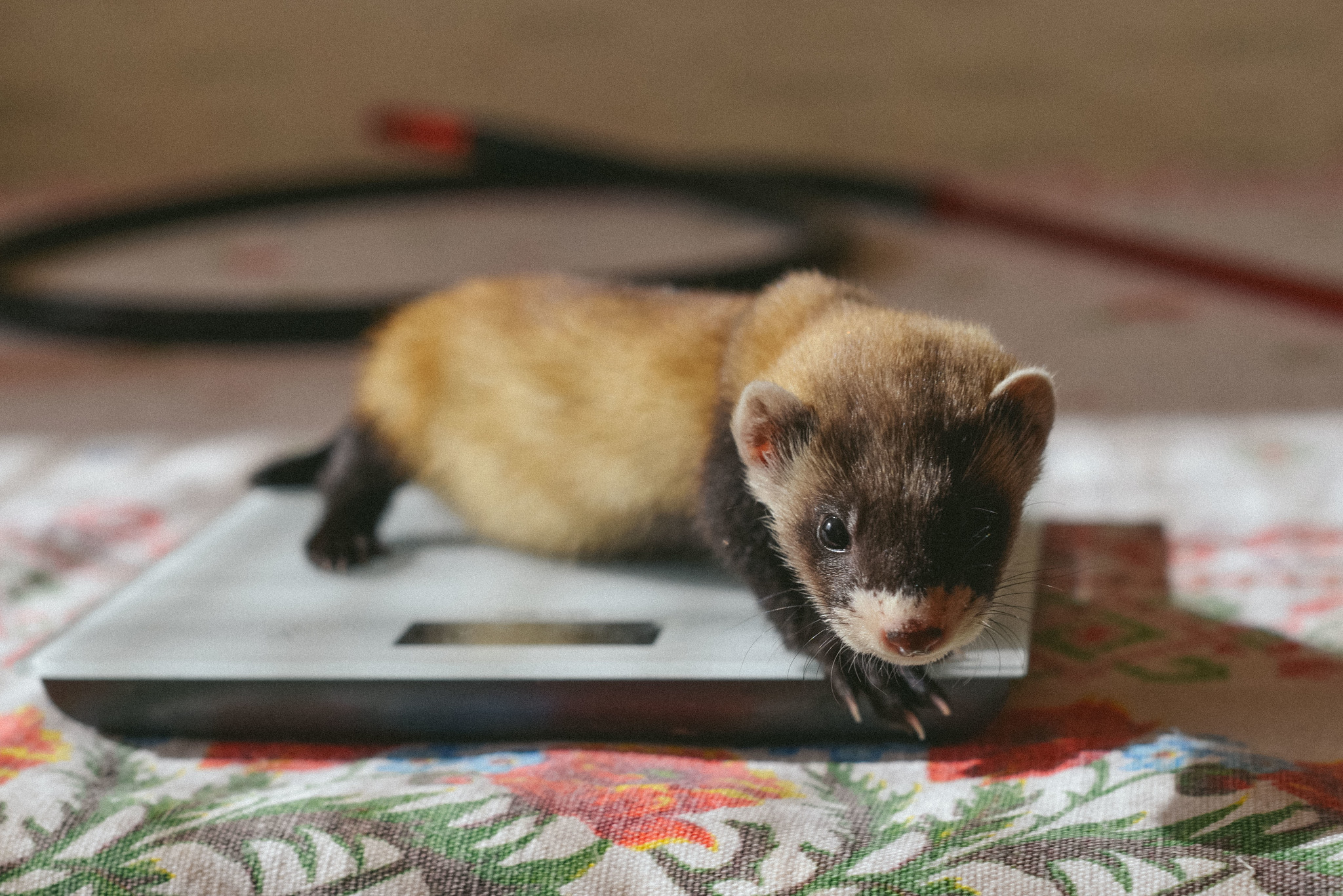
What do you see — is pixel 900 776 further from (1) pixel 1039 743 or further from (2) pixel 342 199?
(2) pixel 342 199

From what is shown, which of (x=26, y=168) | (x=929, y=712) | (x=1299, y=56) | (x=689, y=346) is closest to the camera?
(x=929, y=712)

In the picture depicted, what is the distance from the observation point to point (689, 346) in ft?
2.31

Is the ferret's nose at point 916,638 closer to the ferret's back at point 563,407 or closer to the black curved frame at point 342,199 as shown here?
the ferret's back at point 563,407

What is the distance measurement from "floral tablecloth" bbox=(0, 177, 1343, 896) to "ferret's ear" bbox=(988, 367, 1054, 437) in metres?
0.16

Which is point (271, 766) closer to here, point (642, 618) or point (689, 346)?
point (642, 618)

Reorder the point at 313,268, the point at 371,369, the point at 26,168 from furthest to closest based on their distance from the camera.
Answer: the point at 26,168, the point at 313,268, the point at 371,369

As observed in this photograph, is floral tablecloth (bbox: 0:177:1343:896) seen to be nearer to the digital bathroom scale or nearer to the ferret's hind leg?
the digital bathroom scale

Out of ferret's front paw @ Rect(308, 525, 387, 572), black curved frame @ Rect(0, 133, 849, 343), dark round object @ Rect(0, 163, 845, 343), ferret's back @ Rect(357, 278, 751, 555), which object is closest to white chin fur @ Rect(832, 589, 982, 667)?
ferret's back @ Rect(357, 278, 751, 555)

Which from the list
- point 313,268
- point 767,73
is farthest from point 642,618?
point 767,73

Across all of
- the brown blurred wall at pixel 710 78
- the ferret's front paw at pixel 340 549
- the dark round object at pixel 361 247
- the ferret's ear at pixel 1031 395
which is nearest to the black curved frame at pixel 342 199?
the dark round object at pixel 361 247

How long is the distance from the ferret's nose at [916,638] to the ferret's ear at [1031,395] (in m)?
0.12

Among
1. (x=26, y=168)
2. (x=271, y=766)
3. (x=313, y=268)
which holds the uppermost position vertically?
(x=26, y=168)

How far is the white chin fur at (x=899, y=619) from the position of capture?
0.51m

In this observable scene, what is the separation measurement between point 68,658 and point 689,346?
38 centimetres
